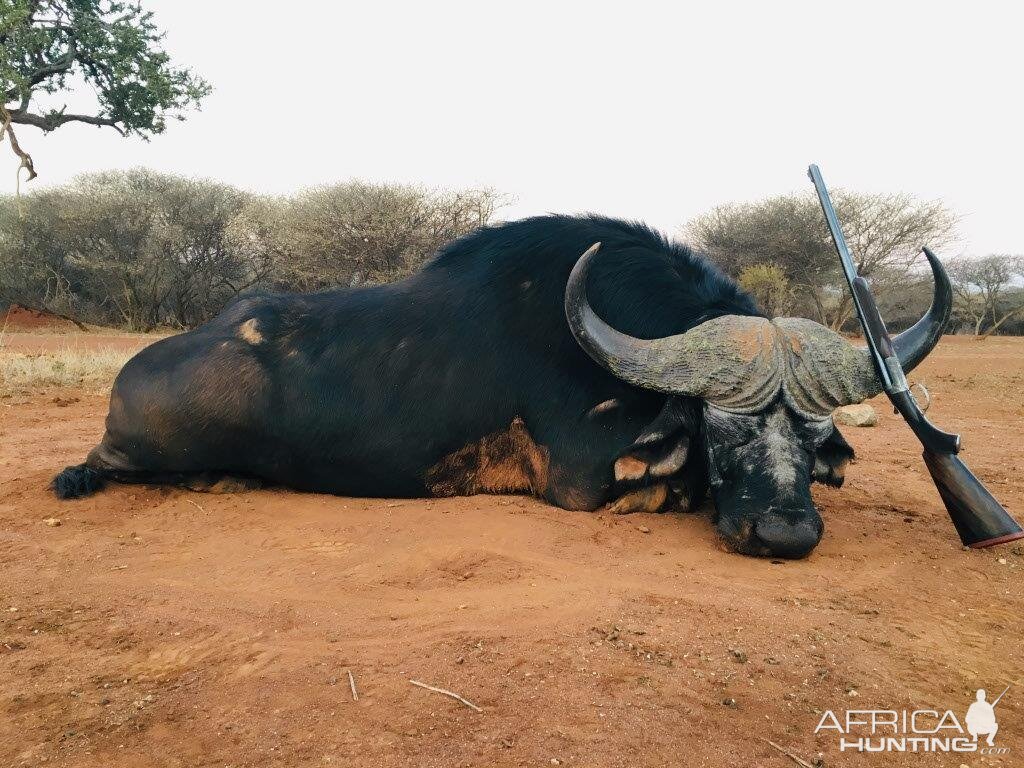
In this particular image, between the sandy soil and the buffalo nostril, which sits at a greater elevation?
the buffalo nostril

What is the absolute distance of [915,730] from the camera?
6.45 ft

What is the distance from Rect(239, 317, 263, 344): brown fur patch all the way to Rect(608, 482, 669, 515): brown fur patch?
2.56 m

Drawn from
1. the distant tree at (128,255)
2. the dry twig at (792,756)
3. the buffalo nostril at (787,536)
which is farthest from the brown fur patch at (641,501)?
the distant tree at (128,255)

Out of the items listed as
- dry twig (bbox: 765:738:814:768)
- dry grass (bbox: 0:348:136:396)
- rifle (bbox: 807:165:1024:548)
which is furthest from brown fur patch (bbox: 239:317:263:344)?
dry grass (bbox: 0:348:136:396)

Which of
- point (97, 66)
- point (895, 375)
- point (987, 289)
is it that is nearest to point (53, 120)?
point (97, 66)

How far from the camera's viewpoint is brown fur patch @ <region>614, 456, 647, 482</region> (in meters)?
3.98

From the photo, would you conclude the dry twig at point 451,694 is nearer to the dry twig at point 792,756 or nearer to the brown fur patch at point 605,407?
the dry twig at point 792,756

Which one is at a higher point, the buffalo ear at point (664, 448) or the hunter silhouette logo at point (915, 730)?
the buffalo ear at point (664, 448)

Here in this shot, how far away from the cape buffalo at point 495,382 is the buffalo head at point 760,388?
0.05ft

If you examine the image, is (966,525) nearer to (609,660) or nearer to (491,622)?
(609,660)

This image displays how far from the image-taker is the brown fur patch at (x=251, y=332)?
183 inches

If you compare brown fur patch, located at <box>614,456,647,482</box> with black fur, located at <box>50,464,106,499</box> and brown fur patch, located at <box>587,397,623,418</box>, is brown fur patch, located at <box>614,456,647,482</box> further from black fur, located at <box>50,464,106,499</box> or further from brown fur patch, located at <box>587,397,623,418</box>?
black fur, located at <box>50,464,106,499</box>

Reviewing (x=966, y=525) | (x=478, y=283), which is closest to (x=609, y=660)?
(x=966, y=525)

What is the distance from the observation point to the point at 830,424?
3.69m
